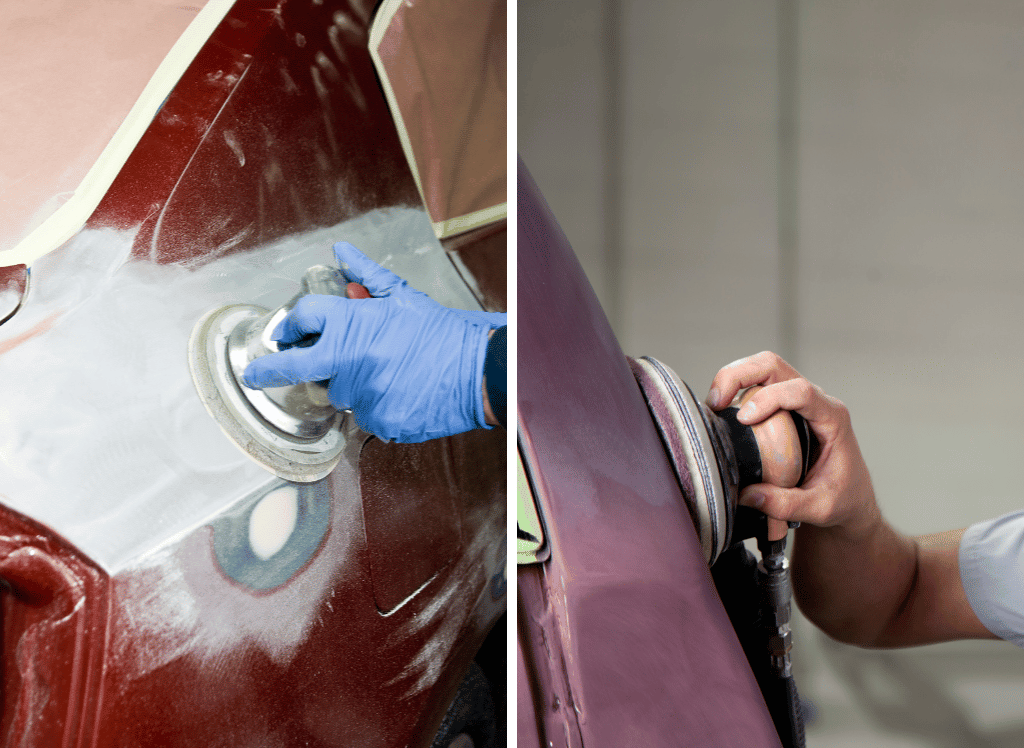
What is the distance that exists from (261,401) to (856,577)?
2.00ft

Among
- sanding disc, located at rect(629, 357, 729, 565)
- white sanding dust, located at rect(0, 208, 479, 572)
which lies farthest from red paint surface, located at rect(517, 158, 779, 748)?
white sanding dust, located at rect(0, 208, 479, 572)

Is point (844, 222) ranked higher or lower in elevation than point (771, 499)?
higher

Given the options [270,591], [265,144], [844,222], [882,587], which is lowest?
[882,587]

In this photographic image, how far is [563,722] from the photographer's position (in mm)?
454

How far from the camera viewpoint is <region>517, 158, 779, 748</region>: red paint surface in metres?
0.45

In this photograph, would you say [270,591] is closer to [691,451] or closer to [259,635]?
[259,635]

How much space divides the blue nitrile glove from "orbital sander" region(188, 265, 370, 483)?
1 centimetres

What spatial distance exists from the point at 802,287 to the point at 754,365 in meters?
0.09

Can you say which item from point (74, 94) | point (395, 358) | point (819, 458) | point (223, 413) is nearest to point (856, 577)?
point (819, 458)

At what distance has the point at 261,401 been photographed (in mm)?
528

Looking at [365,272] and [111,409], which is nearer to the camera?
[111,409]

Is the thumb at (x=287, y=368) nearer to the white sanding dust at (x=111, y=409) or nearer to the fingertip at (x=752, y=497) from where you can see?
the white sanding dust at (x=111, y=409)

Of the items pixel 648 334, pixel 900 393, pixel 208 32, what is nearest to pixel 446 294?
pixel 648 334

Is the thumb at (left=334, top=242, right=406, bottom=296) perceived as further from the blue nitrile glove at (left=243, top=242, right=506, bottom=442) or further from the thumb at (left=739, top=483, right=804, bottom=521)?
the thumb at (left=739, top=483, right=804, bottom=521)
